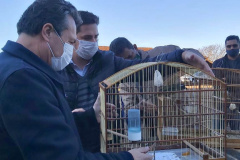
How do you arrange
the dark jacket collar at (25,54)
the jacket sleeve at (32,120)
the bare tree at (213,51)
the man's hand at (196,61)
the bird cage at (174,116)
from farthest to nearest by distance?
the bare tree at (213,51)
the man's hand at (196,61)
the bird cage at (174,116)
the dark jacket collar at (25,54)
the jacket sleeve at (32,120)

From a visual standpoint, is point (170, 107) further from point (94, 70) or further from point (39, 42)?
point (39, 42)

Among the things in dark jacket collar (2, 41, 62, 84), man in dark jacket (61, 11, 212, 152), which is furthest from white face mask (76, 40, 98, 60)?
dark jacket collar (2, 41, 62, 84)

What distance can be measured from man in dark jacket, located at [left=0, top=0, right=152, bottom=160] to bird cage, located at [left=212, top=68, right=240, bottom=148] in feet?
3.30

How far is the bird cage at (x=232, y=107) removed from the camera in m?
1.55

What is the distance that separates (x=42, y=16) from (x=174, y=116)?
77cm

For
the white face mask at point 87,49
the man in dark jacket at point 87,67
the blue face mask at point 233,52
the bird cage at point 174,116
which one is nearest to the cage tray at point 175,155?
the bird cage at point 174,116

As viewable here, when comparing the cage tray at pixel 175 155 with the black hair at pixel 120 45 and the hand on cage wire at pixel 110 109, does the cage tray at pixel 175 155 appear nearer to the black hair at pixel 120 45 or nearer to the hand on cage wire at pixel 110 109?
the hand on cage wire at pixel 110 109

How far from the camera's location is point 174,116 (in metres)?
1.17

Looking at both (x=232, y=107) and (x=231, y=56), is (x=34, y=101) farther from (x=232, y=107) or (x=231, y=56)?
(x=231, y=56)

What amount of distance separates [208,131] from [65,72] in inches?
40.9

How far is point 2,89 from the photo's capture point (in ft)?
2.08

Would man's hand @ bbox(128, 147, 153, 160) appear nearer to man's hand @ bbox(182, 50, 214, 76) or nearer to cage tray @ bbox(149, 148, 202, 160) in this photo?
cage tray @ bbox(149, 148, 202, 160)

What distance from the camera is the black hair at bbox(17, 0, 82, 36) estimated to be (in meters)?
0.81

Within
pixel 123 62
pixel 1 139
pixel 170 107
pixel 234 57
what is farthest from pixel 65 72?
pixel 234 57
